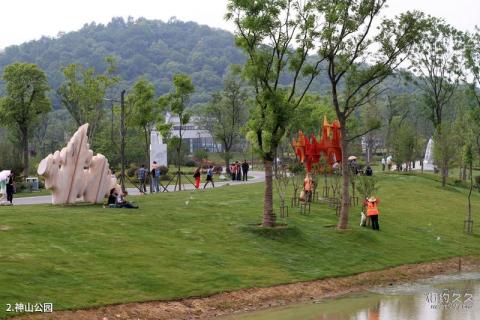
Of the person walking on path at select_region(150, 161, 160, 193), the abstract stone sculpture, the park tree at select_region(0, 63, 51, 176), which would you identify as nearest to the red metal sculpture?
the person walking on path at select_region(150, 161, 160, 193)

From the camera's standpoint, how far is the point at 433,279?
28.5 metres

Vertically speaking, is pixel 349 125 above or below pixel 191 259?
above

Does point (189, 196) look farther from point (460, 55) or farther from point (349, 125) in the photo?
point (460, 55)

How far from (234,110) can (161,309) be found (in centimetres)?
5558

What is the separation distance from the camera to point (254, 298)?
892 inches

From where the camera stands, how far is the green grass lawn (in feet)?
67.6

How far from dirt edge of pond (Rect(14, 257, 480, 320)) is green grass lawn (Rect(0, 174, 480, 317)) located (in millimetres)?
348

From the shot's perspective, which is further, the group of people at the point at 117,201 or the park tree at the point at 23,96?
the park tree at the point at 23,96

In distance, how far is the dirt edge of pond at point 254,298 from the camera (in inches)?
756

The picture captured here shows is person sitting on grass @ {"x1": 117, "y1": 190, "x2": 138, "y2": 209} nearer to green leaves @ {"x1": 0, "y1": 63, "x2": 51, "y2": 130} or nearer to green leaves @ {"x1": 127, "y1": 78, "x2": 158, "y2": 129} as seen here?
green leaves @ {"x1": 127, "y1": 78, "x2": 158, "y2": 129}

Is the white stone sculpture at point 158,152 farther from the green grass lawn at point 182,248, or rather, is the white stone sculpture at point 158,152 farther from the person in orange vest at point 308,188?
the person in orange vest at point 308,188

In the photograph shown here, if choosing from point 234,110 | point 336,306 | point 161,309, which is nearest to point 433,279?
point 336,306

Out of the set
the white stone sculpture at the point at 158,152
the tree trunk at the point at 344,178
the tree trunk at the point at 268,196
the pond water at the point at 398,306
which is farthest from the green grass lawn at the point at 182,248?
the white stone sculpture at the point at 158,152

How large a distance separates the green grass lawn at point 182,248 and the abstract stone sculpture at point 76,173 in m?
1.14
